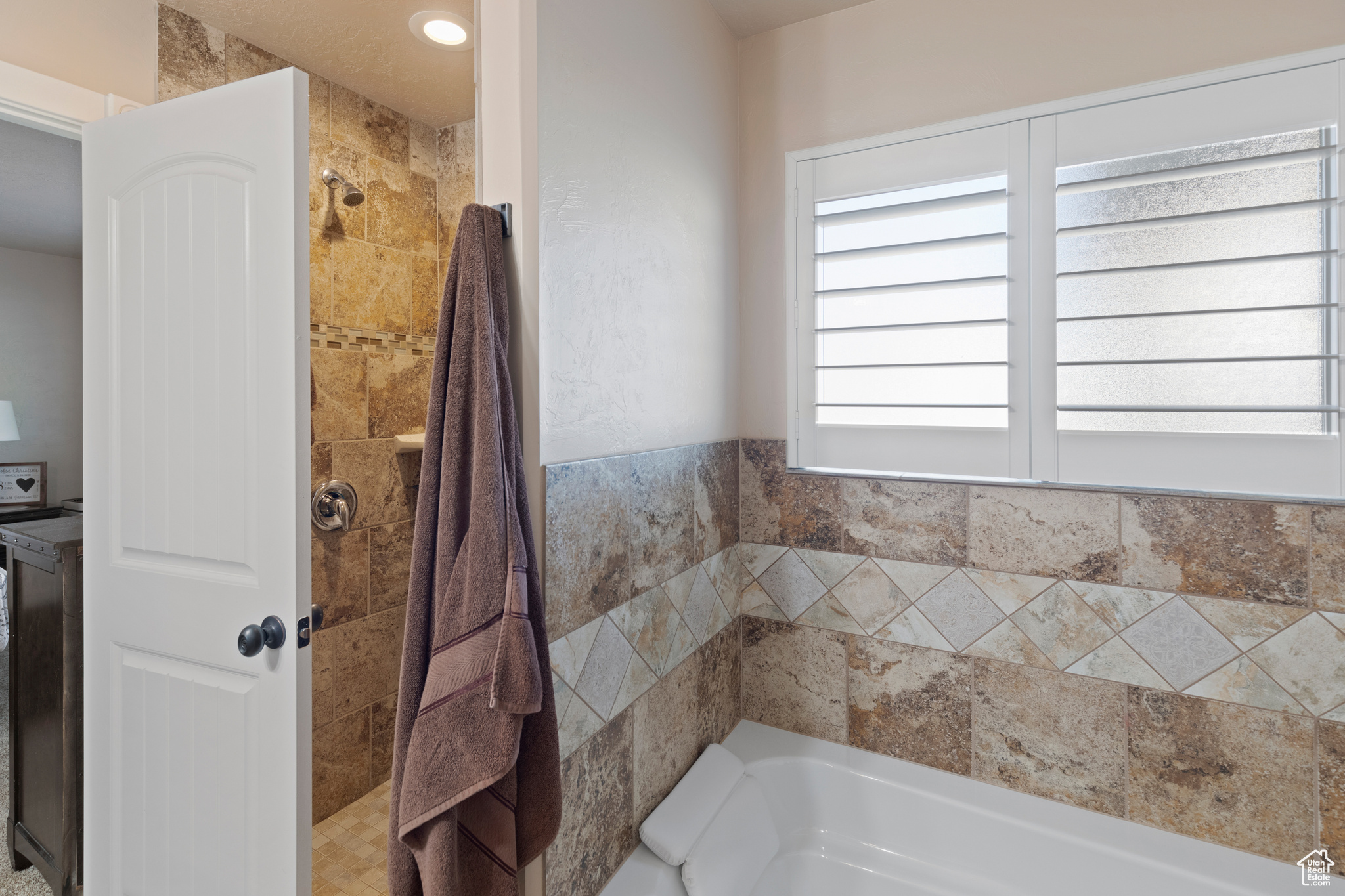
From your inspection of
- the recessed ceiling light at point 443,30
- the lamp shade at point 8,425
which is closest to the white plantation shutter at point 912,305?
the recessed ceiling light at point 443,30

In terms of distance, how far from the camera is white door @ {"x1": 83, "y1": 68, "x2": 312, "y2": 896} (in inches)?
43.3

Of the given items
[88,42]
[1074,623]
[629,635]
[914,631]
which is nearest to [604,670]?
[629,635]

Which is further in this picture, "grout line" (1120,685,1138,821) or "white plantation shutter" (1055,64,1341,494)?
"grout line" (1120,685,1138,821)

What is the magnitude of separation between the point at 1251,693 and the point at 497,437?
161cm

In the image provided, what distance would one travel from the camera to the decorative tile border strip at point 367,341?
5.85 ft

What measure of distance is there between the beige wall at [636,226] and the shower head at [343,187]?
995mm

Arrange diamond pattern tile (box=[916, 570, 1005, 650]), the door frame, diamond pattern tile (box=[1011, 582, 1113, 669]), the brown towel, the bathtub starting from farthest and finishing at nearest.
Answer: diamond pattern tile (box=[916, 570, 1005, 650]), diamond pattern tile (box=[1011, 582, 1113, 669]), the bathtub, the door frame, the brown towel

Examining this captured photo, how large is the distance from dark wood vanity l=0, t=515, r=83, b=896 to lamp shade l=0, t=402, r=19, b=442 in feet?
0.77

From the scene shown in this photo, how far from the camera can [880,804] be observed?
1561mm

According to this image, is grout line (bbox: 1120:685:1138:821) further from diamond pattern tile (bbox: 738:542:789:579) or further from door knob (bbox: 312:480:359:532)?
door knob (bbox: 312:480:359:532)

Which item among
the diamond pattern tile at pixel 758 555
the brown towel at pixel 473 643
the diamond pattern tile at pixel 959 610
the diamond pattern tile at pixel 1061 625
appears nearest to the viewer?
the brown towel at pixel 473 643

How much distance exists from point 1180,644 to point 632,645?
119 centimetres

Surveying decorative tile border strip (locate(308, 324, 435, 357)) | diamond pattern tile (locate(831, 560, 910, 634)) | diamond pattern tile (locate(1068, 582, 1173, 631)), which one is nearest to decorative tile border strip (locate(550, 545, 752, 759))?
diamond pattern tile (locate(831, 560, 910, 634))

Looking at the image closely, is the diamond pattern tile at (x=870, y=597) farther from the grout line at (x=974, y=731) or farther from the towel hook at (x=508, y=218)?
the towel hook at (x=508, y=218)
